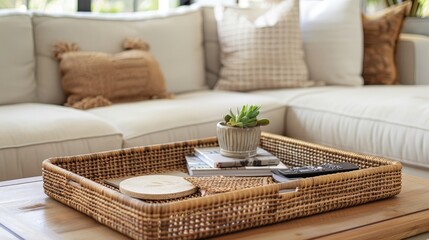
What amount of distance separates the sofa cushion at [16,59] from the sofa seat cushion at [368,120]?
107 centimetres

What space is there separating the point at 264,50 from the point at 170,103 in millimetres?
619

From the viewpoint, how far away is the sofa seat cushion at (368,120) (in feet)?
8.07

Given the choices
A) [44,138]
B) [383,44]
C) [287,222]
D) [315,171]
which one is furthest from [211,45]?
[287,222]

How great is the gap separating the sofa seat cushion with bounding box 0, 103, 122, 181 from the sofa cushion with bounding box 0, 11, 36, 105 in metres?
0.33

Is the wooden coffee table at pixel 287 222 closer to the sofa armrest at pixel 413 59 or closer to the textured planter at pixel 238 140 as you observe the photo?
the textured planter at pixel 238 140

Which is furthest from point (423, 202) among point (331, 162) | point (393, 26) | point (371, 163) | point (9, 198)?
point (393, 26)

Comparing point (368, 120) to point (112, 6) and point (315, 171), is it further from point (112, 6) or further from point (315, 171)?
point (112, 6)

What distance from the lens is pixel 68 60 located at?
289 cm

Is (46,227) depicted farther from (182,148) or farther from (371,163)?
(371,163)

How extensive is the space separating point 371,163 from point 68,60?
1.59 m

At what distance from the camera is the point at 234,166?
5.57 feet

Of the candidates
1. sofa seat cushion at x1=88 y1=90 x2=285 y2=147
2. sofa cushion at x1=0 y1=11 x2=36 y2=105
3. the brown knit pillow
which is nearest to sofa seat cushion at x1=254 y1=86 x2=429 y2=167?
sofa seat cushion at x1=88 y1=90 x2=285 y2=147

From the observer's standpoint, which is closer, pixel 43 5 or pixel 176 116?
pixel 176 116

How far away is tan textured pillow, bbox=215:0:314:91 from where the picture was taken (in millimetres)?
3250
